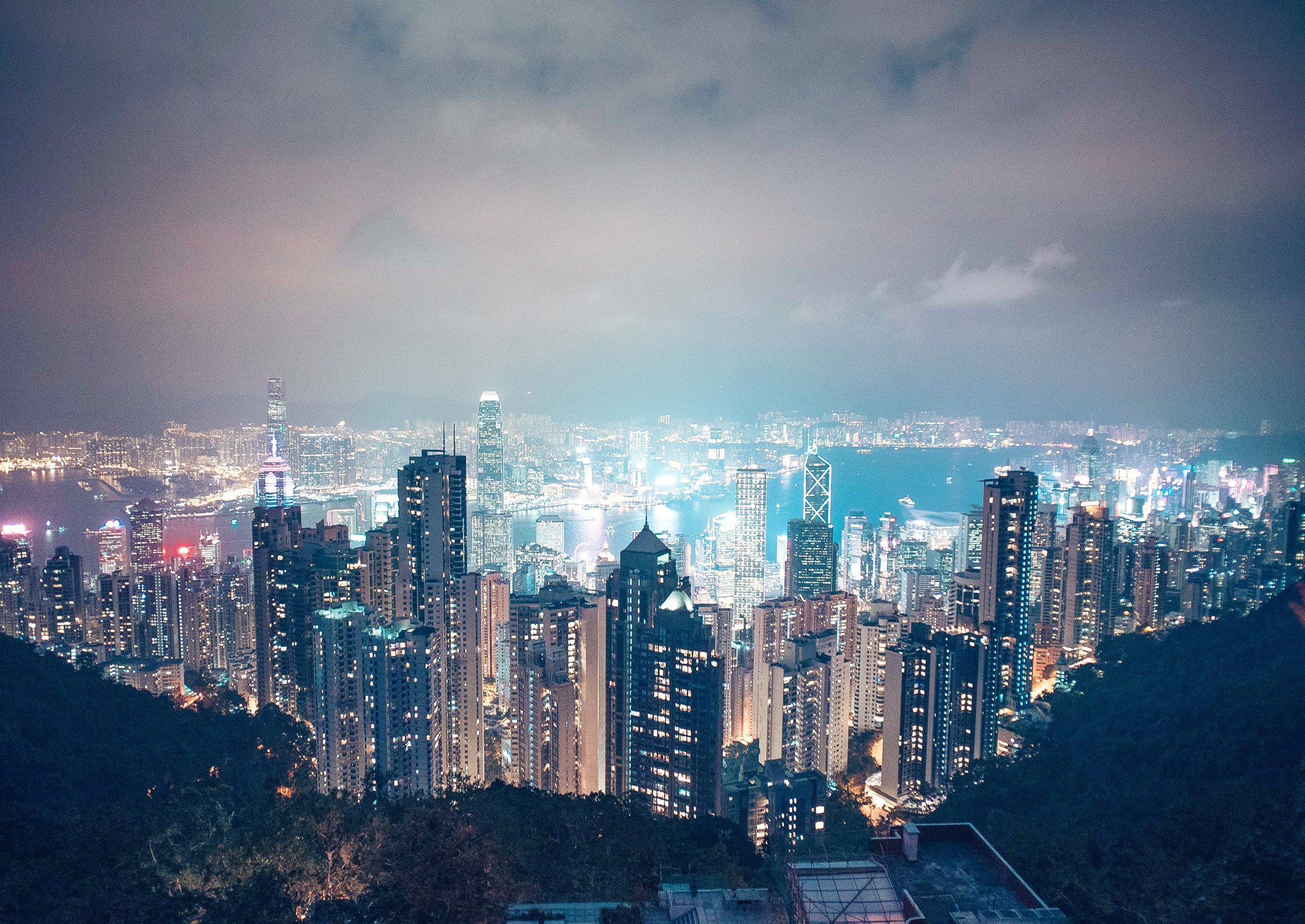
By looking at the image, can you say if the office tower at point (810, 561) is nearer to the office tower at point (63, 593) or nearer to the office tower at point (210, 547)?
the office tower at point (210, 547)

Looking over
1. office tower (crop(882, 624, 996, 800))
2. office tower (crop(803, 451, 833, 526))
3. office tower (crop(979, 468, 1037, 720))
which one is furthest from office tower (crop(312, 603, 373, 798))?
office tower (crop(803, 451, 833, 526))

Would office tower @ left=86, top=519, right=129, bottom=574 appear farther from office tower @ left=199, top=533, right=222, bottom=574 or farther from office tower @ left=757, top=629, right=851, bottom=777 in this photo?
office tower @ left=757, top=629, right=851, bottom=777

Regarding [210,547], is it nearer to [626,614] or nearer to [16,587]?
[16,587]

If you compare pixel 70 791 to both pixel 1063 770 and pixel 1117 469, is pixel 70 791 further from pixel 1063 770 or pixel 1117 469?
pixel 1117 469

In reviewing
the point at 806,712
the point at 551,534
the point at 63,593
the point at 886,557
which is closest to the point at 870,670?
the point at 806,712

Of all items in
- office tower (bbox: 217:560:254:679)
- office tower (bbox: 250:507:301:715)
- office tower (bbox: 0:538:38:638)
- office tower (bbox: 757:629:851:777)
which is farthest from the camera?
office tower (bbox: 217:560:254:679)
